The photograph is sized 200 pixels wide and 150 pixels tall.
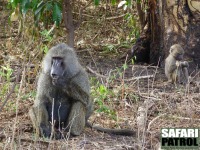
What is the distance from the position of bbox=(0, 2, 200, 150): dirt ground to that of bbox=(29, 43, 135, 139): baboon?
0.52 ft

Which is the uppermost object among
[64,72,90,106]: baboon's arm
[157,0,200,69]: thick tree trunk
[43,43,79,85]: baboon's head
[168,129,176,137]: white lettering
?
[157,0,200,69]: thick tree trunk

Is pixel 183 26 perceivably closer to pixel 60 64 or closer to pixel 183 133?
pixel 183 133

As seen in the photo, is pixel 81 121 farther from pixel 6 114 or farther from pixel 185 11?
pixel 185 11

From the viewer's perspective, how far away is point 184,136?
4957 mm

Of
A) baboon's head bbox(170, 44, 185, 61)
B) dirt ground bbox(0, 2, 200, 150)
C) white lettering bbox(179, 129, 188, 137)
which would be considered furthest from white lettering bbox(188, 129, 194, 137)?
baboon's head bbox(170, 44, 185, 61)

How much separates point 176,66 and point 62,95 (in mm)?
2959

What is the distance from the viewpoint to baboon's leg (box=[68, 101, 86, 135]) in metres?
5.21

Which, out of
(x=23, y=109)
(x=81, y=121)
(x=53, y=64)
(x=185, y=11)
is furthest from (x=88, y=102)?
(x=185, y=11)

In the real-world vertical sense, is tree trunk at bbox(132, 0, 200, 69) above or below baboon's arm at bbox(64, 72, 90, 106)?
above

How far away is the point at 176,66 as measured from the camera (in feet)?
25.7

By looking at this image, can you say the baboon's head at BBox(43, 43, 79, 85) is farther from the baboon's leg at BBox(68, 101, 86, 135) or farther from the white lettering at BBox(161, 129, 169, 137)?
the white lettering at BBox(161, 129, 169, 137)

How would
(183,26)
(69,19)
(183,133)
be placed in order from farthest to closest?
(183,26), (69,19), (183,133)

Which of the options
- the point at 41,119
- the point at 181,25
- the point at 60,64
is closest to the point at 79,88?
the point at 60,64

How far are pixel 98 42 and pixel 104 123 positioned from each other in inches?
165
